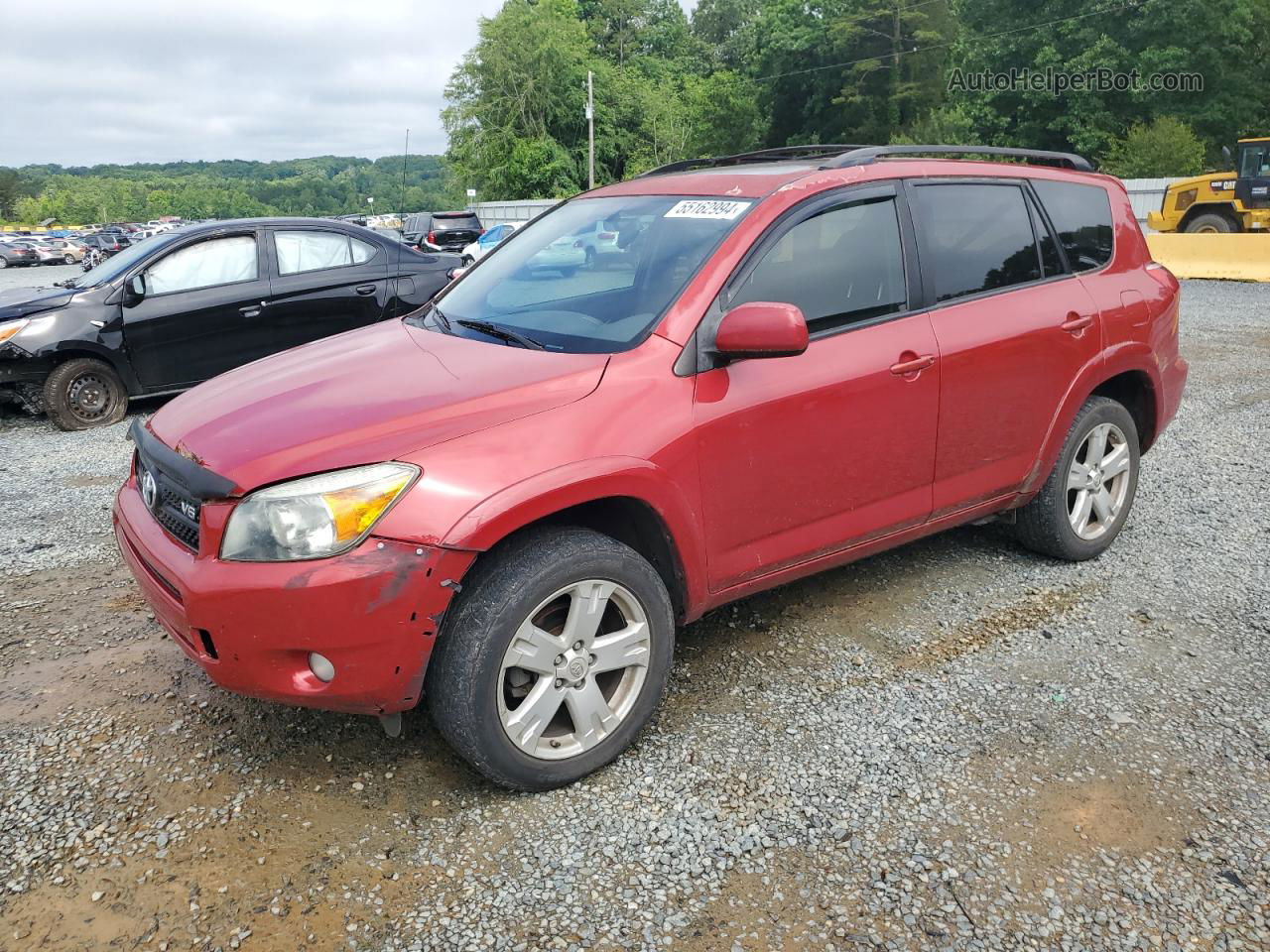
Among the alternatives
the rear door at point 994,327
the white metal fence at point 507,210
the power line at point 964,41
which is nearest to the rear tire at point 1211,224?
the rear door at point 994,327

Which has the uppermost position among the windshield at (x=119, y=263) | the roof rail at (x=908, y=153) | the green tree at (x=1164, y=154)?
the green tree at (x=1164, y=154)

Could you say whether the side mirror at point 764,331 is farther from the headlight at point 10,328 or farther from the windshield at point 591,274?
the headlight at point 10,328

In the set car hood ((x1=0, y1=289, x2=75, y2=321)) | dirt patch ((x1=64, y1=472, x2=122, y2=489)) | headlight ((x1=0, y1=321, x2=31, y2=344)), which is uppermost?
car hood ((x1=0, y1=289, x2=75, y2=321))

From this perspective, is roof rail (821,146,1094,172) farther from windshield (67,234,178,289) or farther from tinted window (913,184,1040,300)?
windshield (67,234,178,289)

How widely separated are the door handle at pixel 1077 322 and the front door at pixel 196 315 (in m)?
6.14

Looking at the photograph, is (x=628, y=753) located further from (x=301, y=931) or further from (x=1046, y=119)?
(x=1046, y=119)

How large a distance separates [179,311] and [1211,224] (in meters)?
20.6

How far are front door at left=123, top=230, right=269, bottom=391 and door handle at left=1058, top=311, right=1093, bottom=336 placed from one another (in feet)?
20.1

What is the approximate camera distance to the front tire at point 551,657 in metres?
2.57

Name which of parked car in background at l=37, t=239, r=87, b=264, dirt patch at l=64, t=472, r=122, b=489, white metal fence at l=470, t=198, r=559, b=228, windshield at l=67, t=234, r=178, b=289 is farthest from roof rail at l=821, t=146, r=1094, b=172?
parked car in background at l=37, t=239, r=87, b=264

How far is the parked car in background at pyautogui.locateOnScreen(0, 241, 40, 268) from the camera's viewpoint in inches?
1628

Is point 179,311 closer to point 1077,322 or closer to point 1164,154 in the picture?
point 1077,322

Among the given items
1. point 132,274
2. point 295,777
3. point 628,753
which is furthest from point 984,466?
point 132,274

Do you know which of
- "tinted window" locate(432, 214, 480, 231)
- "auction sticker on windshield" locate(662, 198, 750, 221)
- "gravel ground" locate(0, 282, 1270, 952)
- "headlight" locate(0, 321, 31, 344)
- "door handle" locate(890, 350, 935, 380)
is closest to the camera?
"gravel ground" locate(0, 282, 1270, 952)
